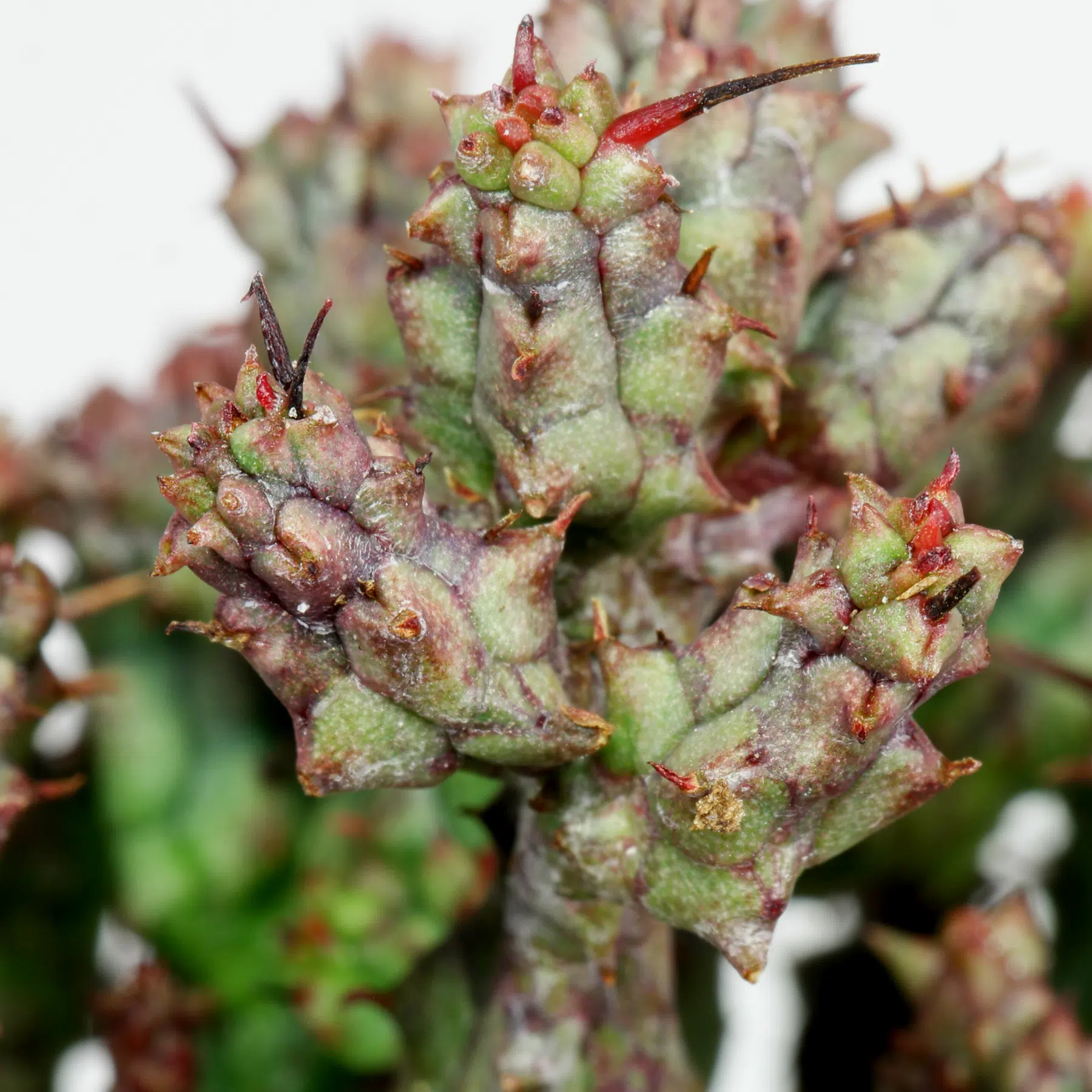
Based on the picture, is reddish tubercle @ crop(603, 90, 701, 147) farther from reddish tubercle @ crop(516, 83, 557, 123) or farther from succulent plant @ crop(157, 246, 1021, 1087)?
succulent plant @ crop(157, 246, 1021, 1087)

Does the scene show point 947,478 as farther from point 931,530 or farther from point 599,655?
point 599,655

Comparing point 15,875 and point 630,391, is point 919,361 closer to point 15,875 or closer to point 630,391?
point 630,391

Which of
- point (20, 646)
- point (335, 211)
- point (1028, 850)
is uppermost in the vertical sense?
point (335, 211)

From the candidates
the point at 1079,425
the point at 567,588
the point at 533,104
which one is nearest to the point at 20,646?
the point at 567,588

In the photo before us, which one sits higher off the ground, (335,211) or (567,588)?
(335,211)

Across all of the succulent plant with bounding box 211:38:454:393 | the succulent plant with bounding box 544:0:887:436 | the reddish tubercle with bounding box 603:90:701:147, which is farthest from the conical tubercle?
the succulent plant with bounding box 211:38:454:393

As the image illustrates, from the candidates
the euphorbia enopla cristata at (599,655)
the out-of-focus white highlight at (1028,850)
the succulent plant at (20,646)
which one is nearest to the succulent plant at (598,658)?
the euphorbia enopla cristata at (599,655)
